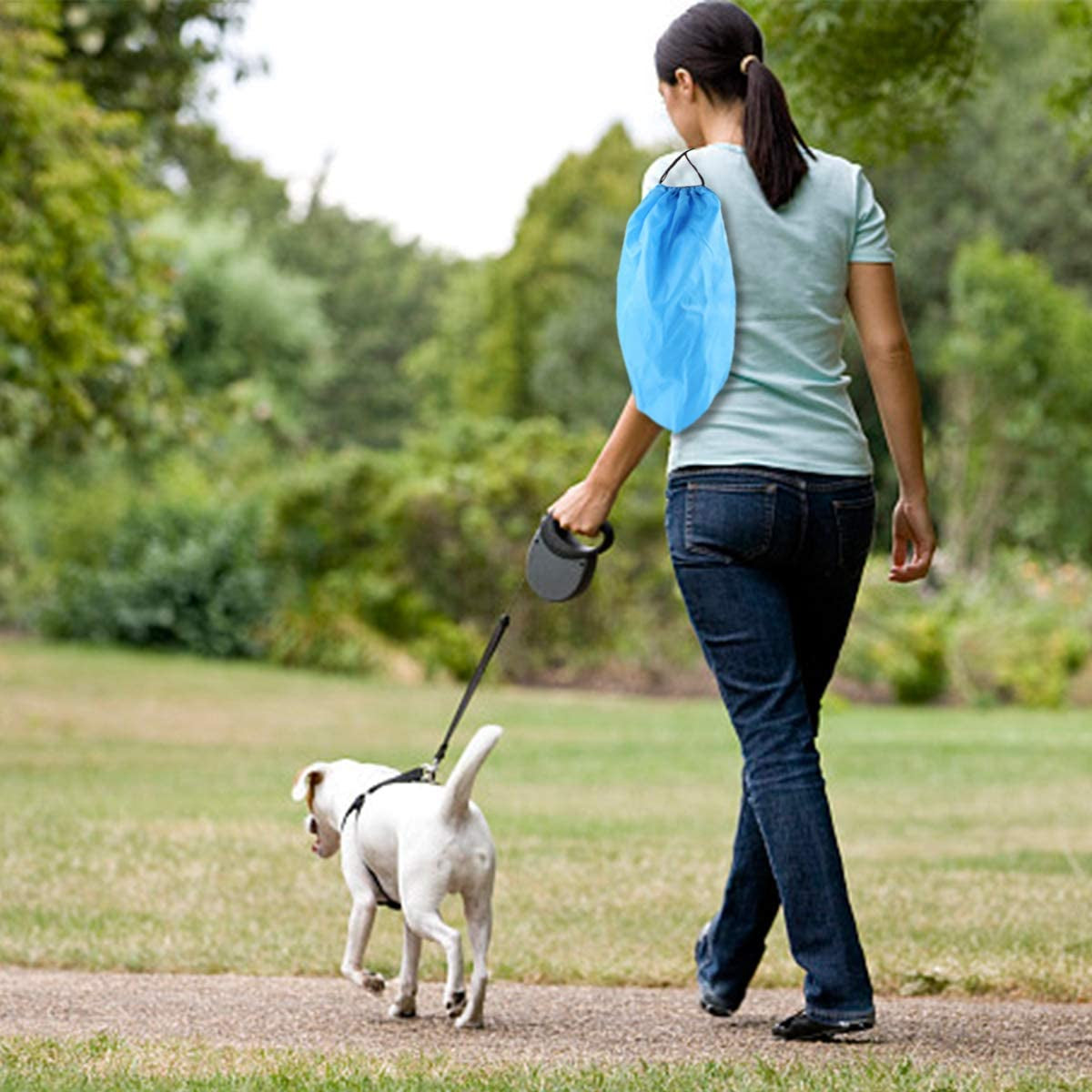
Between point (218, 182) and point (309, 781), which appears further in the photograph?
point (218, 182)

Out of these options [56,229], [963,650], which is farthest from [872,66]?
[963,650]

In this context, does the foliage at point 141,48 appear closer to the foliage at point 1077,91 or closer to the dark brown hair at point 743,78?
the foliage at point 1077,91

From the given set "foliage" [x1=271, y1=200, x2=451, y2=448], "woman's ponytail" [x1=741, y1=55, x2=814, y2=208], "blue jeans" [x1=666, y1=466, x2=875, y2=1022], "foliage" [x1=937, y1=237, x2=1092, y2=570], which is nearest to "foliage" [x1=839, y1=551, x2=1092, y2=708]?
"foliage" [x1=937, y1=237, x2=1092, y2=570]

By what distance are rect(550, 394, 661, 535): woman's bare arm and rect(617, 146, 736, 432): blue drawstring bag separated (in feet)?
0.21

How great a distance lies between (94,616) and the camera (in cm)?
2561

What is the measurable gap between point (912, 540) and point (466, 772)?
1112 millimetres

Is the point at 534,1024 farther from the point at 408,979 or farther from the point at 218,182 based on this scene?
the point at 218,182

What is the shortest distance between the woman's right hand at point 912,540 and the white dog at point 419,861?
96cm

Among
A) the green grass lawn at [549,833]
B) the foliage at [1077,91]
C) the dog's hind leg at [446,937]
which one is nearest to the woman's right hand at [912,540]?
the dog's hind leg at [446,937]

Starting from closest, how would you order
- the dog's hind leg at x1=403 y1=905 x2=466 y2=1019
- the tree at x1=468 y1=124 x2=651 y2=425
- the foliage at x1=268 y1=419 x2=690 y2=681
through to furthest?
the dog's hind leg at x1=403 y1=905 x2=466 y2=1019
the foliage at x1=268 y1=419 x2=690 y2=681
the tree at x1=468 y1=124 x2=651 y2=425

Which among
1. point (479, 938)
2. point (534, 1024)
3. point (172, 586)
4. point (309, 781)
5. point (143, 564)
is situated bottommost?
point (172, 586)

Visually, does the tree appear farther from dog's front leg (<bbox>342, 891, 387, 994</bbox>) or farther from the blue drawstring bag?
the blue drawstring bag

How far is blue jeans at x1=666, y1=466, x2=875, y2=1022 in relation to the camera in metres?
4.33

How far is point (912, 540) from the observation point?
15.5 ft
